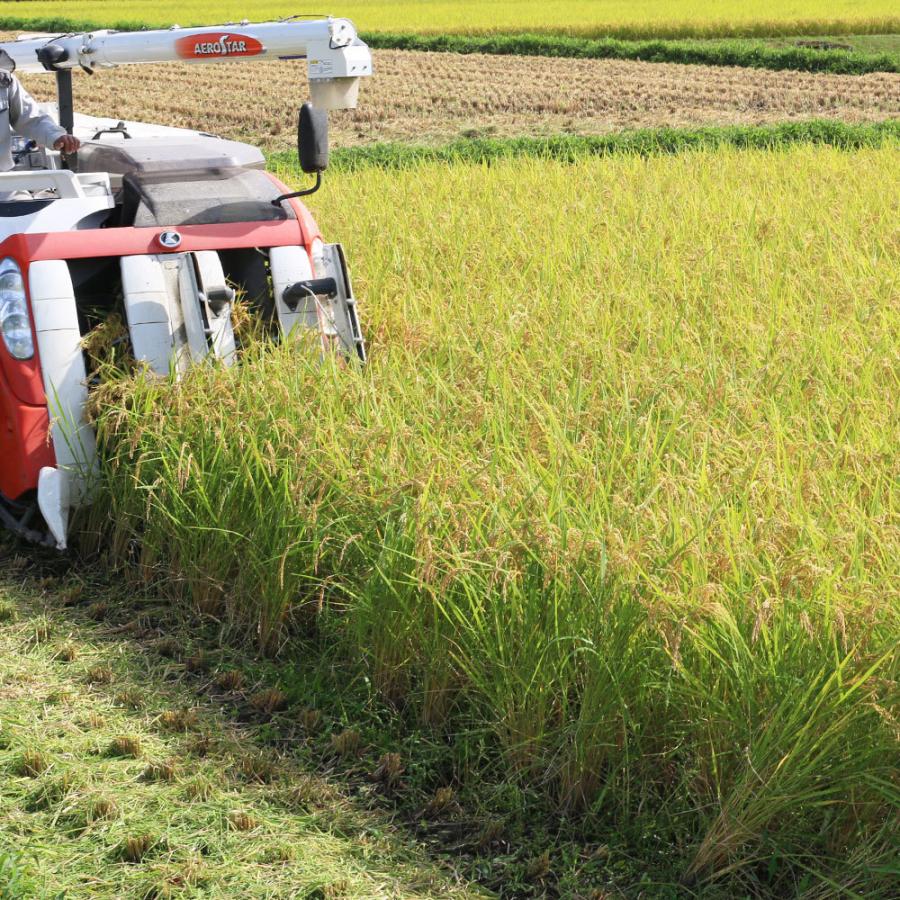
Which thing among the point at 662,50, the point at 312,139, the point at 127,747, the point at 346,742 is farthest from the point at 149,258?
the point at 662,50

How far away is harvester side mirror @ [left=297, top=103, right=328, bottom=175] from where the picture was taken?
404 cm

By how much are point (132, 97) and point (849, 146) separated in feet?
40.7

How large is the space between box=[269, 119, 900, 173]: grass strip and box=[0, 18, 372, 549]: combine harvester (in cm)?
745

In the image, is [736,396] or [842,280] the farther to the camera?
[842,280]

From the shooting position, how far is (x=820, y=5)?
30578 millimetres

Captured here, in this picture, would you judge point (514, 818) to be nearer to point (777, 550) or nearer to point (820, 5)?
point (777, 550)

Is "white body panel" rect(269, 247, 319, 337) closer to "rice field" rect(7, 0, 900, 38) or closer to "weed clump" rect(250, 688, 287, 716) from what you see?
"weed clump" rect(250, 688, 287, 716)

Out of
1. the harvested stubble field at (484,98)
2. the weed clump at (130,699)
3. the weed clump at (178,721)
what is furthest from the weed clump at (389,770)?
the harvested stubble field at (484,98)

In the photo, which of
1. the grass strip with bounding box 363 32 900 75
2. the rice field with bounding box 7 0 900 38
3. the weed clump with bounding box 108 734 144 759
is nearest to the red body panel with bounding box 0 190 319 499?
the weed clump with bounding box 108 734 144 759

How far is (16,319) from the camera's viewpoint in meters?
4.04

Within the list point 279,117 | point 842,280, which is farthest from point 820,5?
point 842,280

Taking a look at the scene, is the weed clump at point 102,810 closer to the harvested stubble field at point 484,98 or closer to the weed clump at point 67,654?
the weed clump at point 67,654

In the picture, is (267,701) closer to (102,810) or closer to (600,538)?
Answer: (102,810)

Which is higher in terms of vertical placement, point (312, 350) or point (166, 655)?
point (312, 350)
